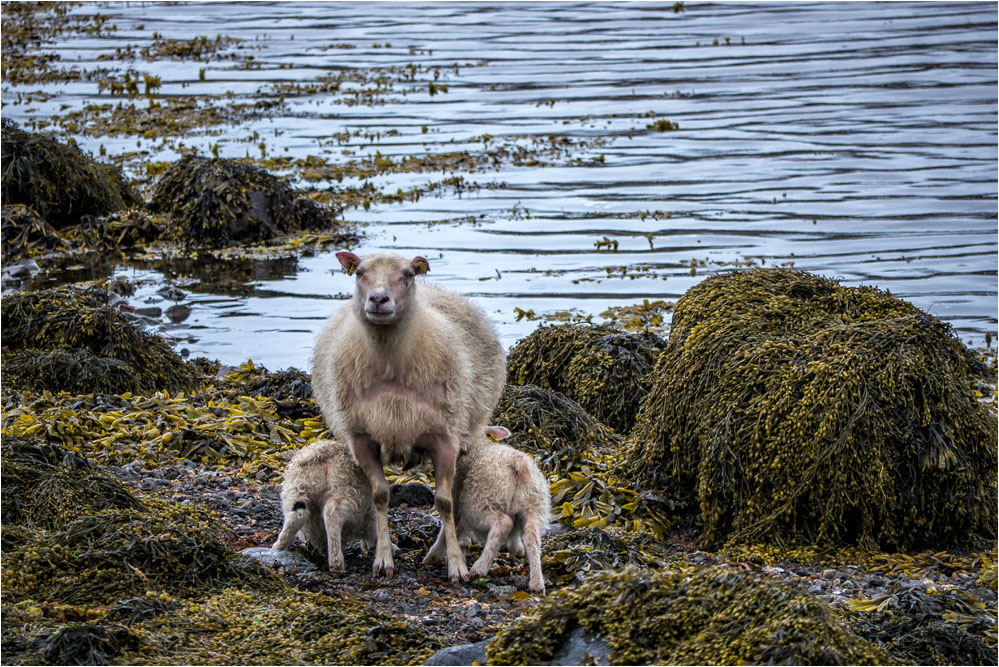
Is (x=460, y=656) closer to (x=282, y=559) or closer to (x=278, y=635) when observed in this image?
(x=278, y=635)

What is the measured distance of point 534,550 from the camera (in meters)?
7.14

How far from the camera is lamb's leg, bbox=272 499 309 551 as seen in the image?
731 centimetres

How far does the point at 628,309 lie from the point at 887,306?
5.66 m

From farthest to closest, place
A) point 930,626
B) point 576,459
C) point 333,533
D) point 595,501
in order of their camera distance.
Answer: point 576,459, point 595,501, point 333,533, point 930,626

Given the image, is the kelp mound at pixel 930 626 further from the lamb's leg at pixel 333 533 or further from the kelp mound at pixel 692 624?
the lamb's leg at pixel 333 533

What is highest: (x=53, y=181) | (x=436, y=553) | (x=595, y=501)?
(x=53, y=181)

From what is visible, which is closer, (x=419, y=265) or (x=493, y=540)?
(x=419, y=265)

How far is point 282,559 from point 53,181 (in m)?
13.4

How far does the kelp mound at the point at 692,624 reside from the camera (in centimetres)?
501

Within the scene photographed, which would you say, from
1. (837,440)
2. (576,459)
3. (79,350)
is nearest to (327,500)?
(576,459)

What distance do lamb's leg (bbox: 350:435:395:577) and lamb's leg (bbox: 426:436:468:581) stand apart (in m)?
0.33

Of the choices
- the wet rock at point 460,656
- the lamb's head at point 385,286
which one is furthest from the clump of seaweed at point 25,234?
the wet rock at point 460,656

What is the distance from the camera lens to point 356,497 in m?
7.48

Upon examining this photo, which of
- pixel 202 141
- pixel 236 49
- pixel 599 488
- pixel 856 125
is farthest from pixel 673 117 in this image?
pixel 599 488
